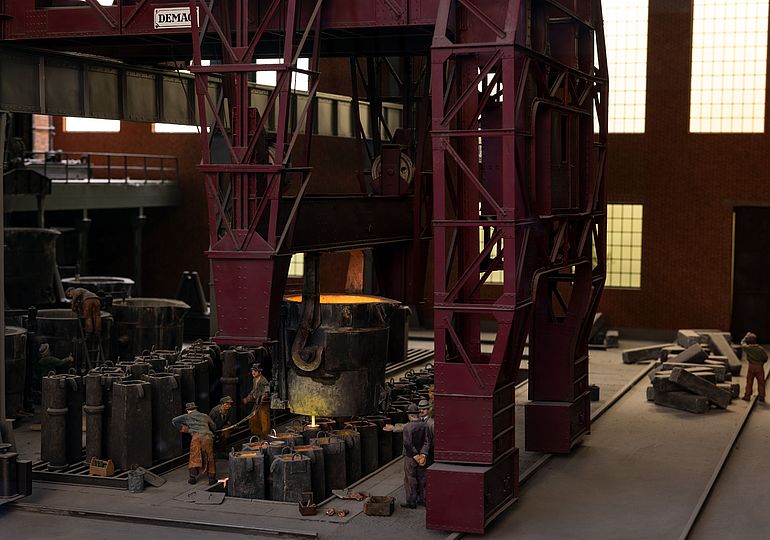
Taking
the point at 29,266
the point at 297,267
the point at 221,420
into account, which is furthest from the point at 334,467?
the point at 297,267

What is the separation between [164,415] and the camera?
17.2m

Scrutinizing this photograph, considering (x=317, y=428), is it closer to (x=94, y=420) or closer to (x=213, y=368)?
(x=213, y=368)

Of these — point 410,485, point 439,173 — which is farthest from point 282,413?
point 439,173

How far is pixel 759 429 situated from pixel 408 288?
22.1 ft

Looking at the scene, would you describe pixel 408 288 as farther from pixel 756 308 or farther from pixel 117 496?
pixel 756 308

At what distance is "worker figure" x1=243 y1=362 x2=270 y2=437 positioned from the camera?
17.8 metres

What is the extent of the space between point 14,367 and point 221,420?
4426 mm

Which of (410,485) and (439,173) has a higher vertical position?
(439,173)

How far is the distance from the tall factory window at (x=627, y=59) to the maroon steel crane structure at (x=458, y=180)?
14.5 metres

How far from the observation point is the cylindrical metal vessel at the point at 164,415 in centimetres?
1720

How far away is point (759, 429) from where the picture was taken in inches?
804

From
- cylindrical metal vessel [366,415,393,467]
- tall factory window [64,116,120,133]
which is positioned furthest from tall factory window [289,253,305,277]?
cylindrical metal vessel [366,415,393,467]

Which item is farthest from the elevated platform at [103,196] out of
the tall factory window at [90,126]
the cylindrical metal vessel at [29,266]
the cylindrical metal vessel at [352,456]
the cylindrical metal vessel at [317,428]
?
the cylindrical metal vessel at [352,456]

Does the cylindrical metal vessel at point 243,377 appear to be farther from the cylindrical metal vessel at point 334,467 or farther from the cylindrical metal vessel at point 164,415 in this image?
the cylindrical metal vessel at point 334,467
